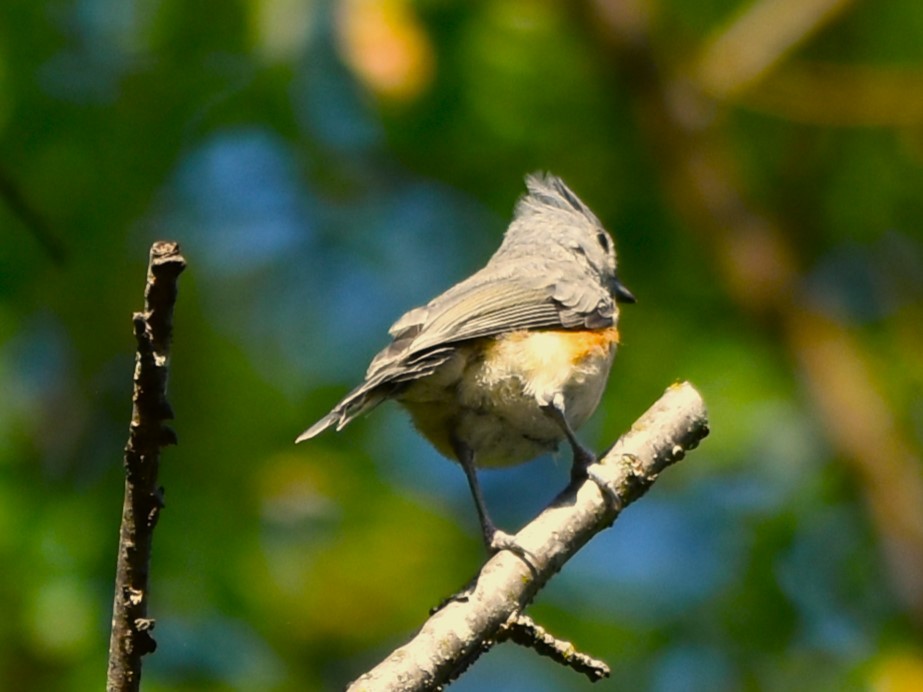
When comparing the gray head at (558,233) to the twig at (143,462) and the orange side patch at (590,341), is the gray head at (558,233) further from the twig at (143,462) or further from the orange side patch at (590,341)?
the twig at (143,462)

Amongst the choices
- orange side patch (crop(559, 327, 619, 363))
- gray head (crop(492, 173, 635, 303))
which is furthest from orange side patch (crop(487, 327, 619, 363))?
gray head (crop(492, 173, 635, 303))

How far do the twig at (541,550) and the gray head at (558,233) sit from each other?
1.93m

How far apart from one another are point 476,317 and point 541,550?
1.30 meters

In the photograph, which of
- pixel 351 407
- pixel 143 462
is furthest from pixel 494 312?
pixel 143 462

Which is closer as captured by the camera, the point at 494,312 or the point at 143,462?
the point at 143,462

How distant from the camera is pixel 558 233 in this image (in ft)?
18.0

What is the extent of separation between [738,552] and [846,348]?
3.73 feet

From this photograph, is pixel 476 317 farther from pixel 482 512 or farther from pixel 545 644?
pixel 545 644

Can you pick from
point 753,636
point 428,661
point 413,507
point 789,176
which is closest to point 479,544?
point 413,507

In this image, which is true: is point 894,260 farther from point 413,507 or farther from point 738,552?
point 413,507

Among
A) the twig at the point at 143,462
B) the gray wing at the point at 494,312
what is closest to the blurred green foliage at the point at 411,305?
the gray wing at the point at 494,312

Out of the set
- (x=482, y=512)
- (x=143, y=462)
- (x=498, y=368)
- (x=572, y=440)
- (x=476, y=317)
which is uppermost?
(x=476, y=317)

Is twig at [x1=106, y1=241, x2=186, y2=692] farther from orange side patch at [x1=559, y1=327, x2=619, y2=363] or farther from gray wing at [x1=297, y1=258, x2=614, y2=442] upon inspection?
orange side patch at [x1=559, y1=327, x2=619, y2=363]

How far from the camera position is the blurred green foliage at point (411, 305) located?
5023 millimetres
